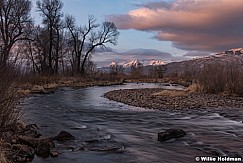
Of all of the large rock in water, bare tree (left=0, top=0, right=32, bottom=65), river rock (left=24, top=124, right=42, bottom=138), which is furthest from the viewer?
bare tree (left=0, top=0, right=32, bottom=65)

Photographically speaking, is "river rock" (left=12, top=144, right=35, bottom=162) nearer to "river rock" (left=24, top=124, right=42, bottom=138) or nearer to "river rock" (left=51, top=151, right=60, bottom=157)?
"river rock" (left=51, top=151, right=60, bottom=157)

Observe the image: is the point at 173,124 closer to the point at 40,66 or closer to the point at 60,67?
the point at 40,66

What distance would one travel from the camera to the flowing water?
909cm

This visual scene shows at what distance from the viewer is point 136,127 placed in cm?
1372

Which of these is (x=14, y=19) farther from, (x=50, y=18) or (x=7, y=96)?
(x=7, y=96)

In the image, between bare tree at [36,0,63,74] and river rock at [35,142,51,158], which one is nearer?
river rock at [35,142,51,158]

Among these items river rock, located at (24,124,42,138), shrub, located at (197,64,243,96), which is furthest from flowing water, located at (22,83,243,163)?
shrub, located at (197,64,243,96)

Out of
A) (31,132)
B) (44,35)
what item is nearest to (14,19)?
(44,35)

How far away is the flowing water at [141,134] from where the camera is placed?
909 cm

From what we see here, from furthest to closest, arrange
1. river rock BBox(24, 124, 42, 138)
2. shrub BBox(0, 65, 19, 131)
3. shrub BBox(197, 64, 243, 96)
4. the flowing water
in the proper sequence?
shrub BBox(197, 64, 243, 96), river rock BBox(24, 124, 42, 138), shrub BBox(0, 65, 19, 131), the flowing water

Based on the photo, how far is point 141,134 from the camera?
39.9ft

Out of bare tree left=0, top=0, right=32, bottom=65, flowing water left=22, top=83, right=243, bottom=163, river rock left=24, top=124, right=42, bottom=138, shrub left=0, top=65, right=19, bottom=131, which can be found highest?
bare tree left=0, top=0, right=32, bottom=65

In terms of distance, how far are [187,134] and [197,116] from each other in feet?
15.9

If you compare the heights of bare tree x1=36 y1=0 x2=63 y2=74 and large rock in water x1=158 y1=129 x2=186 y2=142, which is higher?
bare tree x1=36 y1=0 x2=63 y2=74
